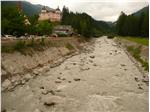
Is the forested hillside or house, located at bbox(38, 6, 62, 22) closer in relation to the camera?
the forested hillside

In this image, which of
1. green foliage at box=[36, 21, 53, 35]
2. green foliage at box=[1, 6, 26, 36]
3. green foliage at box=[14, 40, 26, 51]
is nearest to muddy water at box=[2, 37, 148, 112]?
green foliage at box=[14, 40, 26, 51]

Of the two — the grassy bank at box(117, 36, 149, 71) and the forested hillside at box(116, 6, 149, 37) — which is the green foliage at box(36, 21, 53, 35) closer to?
the grassy bank at box(117, 36, 149, 71)

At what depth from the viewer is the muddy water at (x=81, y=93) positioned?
68.7ft

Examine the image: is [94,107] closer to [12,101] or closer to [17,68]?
[12,101]

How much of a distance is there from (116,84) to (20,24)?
3181 centimetres

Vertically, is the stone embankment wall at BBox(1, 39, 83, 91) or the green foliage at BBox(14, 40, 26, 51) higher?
the green foliage at BBox(14, 40, 26, 51)

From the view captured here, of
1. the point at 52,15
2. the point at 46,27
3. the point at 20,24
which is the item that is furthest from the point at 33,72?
the point at 52,15

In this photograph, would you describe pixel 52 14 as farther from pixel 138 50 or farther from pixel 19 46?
pixel 19 46

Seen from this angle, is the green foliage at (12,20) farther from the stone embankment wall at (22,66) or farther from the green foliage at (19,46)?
the green foliage at (19,46)

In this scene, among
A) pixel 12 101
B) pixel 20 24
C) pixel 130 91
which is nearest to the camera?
pixel 12 101

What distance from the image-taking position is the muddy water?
21.0 meters

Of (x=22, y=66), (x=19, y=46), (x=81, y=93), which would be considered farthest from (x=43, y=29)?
(x=81, y=93)

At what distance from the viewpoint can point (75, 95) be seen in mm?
24141

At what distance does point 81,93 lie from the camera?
81.7 feet
